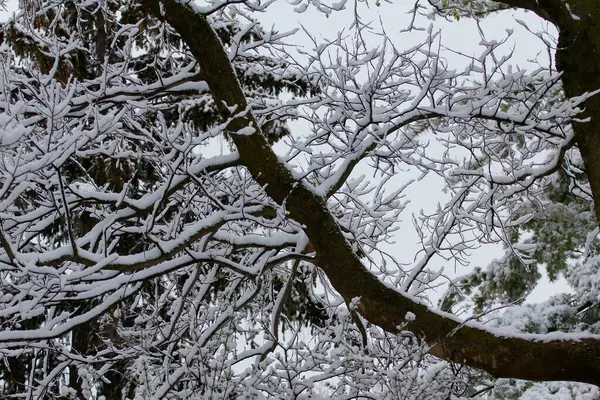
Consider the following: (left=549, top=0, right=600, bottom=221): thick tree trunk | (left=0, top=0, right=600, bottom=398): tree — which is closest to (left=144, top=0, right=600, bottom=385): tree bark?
(left=0, top=0, right=600, bottom=398): tree

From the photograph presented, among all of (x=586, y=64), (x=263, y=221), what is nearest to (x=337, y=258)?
(x=263, y=221)

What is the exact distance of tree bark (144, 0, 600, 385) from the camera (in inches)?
139

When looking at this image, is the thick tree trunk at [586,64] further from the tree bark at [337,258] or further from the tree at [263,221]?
the tree bark at [337,258]

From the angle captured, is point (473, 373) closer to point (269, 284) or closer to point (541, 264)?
point (269, 284)

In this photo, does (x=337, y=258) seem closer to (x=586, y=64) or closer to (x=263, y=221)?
(x=263, y=221)

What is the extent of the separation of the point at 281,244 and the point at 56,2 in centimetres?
289

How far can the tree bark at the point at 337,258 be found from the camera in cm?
354

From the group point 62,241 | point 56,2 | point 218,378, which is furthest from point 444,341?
point 62,241

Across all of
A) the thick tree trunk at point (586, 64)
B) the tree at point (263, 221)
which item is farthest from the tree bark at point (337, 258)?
the thick tree trunk at point (586, 64)

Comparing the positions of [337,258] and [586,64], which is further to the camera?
[337,258]

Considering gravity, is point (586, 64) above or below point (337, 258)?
above

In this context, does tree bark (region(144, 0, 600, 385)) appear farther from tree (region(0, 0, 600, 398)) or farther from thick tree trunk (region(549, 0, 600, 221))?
thick tree trunk (region(549, 0, 600, 221))

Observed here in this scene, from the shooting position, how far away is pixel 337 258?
12.4ft

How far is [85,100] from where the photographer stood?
160 inches
